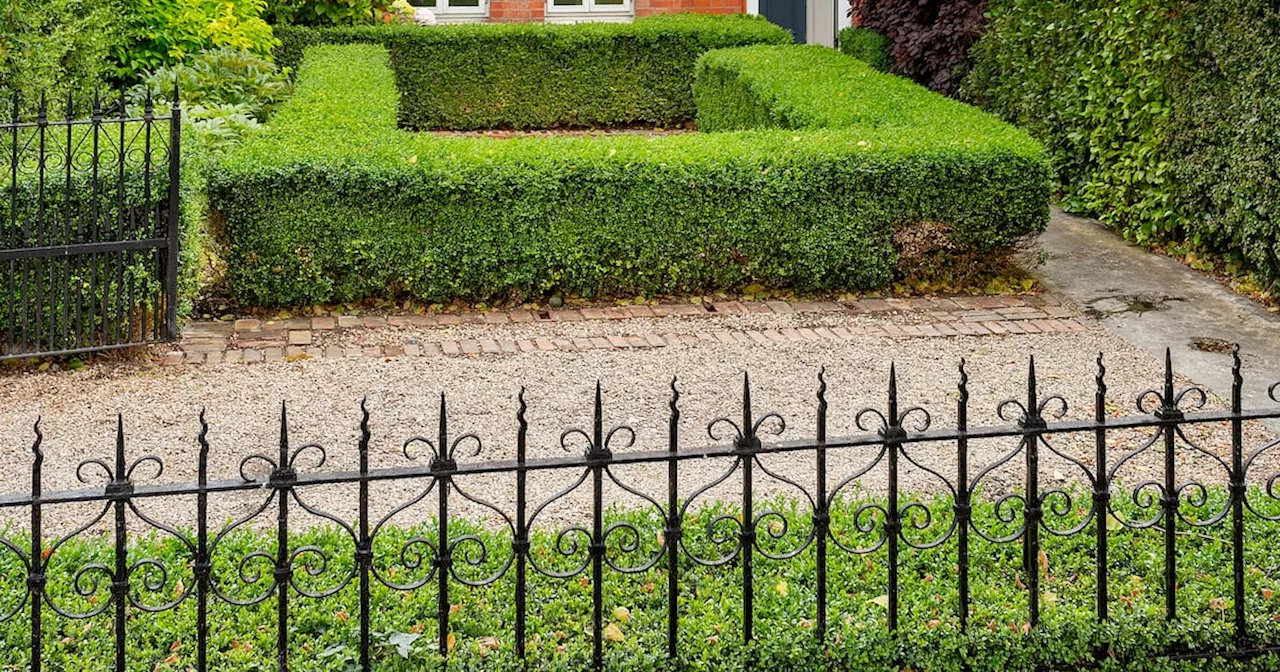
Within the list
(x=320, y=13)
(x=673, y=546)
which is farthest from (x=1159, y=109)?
(x=320, y=13)

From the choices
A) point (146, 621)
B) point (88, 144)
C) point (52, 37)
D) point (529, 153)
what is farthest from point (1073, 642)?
point (52, 37)

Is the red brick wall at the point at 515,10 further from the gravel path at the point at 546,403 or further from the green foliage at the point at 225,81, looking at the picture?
the gravel path at the point at 546,403

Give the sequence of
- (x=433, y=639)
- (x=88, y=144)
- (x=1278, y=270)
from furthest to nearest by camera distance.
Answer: (x=1278, y=270), (x=88, y=144), (x=433, y=639)

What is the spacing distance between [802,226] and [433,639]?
567cm

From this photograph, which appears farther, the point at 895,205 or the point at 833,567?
the point at 895,205

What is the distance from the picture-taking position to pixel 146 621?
428 centimetres

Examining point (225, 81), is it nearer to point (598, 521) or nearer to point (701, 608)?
point (701, 608)

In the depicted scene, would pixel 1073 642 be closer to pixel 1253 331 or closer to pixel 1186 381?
pixel 1186 381

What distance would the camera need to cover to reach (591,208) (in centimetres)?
922

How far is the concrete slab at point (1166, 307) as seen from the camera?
8016 millimetres

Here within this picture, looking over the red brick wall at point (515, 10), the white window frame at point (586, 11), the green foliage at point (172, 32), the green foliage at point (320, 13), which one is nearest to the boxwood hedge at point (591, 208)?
the green foliage at point (172, 32)

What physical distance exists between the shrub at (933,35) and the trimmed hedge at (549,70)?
207 centimetres

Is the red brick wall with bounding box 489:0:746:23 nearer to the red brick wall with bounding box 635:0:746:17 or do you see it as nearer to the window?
the red brick wall with bounding box 635:0:746:17

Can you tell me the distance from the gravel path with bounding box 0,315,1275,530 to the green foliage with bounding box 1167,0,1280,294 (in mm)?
1565
